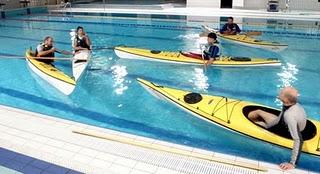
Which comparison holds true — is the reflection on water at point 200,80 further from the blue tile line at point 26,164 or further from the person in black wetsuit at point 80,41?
the blue tile line at point 26,164

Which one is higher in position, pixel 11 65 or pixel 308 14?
pixel 308 14

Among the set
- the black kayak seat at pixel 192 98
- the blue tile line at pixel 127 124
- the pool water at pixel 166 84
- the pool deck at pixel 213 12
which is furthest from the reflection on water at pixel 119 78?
the pool deck at pixel 213 12

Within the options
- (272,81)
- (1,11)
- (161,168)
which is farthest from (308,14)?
(1,11)

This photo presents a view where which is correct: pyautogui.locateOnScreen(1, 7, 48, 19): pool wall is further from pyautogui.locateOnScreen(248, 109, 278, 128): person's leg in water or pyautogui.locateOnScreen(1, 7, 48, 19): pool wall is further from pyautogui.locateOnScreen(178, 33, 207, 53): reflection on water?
pyautogui.locateOnScreen(248, 109, 278, 128): person's leg in water

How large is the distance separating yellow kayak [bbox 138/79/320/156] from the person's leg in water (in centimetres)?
8

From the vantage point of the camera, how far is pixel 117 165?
154 inches


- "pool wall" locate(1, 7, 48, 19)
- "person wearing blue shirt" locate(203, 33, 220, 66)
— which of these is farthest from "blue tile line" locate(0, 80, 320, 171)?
"pool wall" locate(1, 7, 48, 19)

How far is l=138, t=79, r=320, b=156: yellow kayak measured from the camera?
422 centimetres

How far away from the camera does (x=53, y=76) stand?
7.20 metres

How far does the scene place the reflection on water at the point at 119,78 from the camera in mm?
7250

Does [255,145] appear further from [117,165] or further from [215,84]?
[215,84]

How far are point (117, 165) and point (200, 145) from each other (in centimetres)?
157

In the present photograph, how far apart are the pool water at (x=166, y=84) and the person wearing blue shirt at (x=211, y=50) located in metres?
0.33

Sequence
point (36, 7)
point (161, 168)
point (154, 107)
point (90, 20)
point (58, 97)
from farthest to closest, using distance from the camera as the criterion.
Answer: point (36, 7), point (90, 20), point (58, 97), point (154, 107), point (161, 168)
